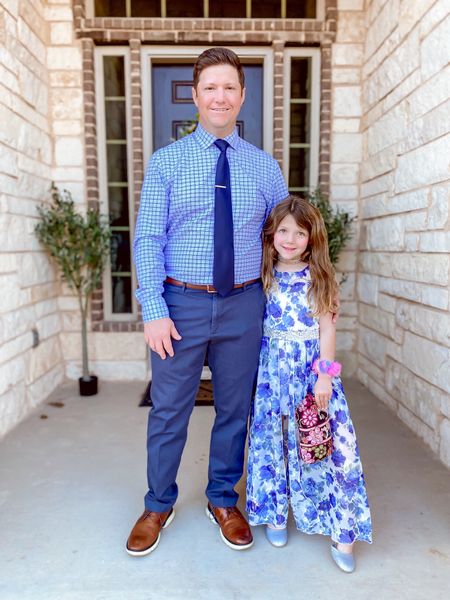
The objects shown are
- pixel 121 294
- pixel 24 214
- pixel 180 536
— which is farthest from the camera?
pixel 121 294

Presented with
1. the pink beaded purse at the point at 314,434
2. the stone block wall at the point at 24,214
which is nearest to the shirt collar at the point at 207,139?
the pink beaded purse at the point at 314,434

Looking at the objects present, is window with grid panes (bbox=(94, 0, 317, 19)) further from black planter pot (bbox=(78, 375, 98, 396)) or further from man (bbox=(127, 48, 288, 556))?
black planter pot (bbox=(78, 375, 98, 396))

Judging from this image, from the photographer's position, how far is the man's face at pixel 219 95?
1.53 meters

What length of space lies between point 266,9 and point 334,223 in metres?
1.60

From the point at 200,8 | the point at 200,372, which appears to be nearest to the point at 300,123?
the point at 200,8

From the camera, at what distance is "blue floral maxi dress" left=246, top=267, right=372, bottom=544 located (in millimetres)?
1614

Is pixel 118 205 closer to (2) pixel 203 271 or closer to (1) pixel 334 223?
(1) pixel 334 223

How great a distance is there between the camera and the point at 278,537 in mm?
1682

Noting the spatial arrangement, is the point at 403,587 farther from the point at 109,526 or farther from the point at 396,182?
the point at 396,182

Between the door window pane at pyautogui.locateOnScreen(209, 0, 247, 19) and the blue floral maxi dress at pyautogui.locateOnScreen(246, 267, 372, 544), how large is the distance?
258cm

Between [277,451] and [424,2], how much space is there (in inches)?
90.9

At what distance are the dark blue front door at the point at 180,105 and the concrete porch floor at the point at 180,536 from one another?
7.21 feet

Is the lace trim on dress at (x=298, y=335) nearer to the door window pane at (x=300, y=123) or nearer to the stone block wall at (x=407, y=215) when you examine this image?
the stone block wall at (x=407, y=215)

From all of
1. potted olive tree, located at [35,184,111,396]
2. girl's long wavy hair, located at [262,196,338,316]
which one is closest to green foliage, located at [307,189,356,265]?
potted olive tree, located at [35,184,111,396]
